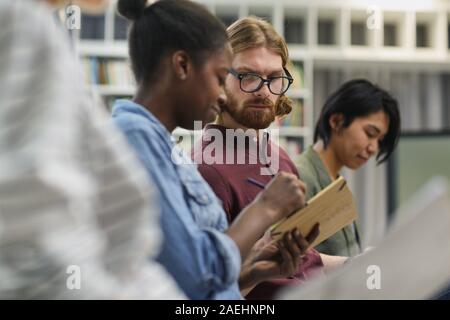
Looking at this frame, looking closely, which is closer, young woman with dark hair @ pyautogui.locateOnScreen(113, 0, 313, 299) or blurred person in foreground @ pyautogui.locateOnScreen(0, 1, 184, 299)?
blurred person in foreground @ pyautogui.locateOnScreen(0, 1, 184, 299)

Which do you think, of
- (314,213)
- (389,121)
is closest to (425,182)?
(389,121)

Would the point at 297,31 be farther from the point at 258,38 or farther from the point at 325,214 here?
the point at 325,214

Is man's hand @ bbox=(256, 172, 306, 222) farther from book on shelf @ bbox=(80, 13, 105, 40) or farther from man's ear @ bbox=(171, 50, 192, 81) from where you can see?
book on shelf @ bbox=(80, 13, 105, 40)

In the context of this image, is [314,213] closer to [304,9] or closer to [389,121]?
[389,121]

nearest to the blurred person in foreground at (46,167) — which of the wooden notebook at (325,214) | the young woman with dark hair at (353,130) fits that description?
the wooden notebook at (325,214)

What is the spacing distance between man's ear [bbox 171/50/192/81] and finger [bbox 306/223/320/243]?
0.24 meters

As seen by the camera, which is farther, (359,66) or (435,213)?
(359,66)

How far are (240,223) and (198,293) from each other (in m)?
0.09

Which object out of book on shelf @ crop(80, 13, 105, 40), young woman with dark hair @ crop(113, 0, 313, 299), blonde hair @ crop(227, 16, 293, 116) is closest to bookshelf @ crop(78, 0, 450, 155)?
book on shelf @ crop(80, 13, 105, 40)

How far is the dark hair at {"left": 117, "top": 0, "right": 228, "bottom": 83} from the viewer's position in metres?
0.80

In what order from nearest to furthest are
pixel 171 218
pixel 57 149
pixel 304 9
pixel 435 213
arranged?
pixel 57 149
pixel 435 213
pixel 171 218
pixel 304 9

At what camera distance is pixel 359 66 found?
10.7 ft

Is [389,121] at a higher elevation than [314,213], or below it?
higher

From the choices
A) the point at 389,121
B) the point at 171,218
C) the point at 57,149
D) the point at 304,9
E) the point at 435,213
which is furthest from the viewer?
the point at 304,9
